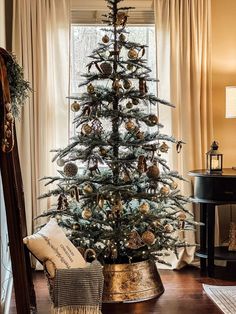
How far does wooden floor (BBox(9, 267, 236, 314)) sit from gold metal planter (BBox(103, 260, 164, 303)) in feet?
0.19

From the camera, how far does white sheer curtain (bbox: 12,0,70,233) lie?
4387 mm

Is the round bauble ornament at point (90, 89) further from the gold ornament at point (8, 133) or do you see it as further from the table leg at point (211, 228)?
the table leg at point (211, 228)

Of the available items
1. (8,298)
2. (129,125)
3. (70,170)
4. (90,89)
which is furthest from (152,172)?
(8,298)

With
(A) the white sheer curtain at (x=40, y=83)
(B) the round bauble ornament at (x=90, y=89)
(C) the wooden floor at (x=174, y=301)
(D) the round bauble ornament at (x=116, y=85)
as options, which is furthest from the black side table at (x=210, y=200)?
(A) the white sheer curtain at (x=40, y=83)

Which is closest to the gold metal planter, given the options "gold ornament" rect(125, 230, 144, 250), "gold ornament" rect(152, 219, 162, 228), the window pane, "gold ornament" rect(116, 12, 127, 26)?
"gold ornament" rect(125, 230, 144, 250)

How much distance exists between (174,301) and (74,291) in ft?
3.38

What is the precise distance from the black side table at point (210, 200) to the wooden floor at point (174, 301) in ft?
0.68

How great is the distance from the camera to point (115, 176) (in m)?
3.73

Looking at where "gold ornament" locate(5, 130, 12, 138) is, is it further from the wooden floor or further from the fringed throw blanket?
the wooden floor

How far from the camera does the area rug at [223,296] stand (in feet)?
11.5

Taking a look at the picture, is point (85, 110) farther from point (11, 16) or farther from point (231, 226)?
point (231, 226)

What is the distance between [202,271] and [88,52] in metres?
2.35

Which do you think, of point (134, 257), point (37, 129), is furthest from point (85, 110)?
point (134, 257)

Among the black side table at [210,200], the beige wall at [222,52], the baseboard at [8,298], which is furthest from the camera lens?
the beige wall at [222,52]
